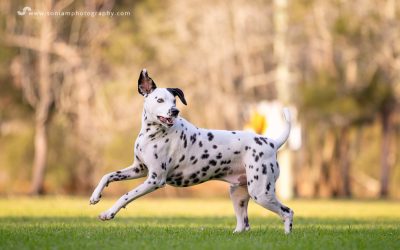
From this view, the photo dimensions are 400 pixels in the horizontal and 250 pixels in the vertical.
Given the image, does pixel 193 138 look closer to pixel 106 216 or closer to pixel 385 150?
pixel 106 216

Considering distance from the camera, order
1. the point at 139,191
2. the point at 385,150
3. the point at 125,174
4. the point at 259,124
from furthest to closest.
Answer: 1. the point at 385,150
2. the point at 259,124
3. the point at 125,174
4. the point at 139,191

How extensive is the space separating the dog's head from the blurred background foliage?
30.1 meters

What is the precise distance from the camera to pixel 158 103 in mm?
11898

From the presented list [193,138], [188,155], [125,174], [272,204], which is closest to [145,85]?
[193,138]

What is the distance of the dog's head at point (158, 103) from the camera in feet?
38.8

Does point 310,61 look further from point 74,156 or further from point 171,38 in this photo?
point 74,156

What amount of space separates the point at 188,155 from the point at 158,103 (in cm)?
84

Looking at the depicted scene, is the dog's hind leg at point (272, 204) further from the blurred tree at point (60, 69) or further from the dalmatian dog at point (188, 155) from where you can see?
the blurred tree at point (60, 69)

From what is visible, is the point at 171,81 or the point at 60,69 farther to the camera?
the point at 60,69

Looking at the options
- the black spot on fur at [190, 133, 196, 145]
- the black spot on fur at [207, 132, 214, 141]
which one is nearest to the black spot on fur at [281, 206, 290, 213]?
the black spot on fur at [207, 132, 214, 141]

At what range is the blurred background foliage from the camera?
4297 cm

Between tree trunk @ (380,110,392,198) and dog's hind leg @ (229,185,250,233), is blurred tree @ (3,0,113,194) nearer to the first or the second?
tree trunk @ (380,110,392,198)

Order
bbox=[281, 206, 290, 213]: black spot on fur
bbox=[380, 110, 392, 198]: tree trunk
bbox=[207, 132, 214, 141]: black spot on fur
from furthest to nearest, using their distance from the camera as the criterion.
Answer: bbox=[380, 110, 392, 198]: tree trunk → bbox=[281, 206, 290, 213]: black spot on fur → bbox=[207, 132, 214, 141]: black spot on fur

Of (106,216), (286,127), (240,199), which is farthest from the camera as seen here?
(286,127)
